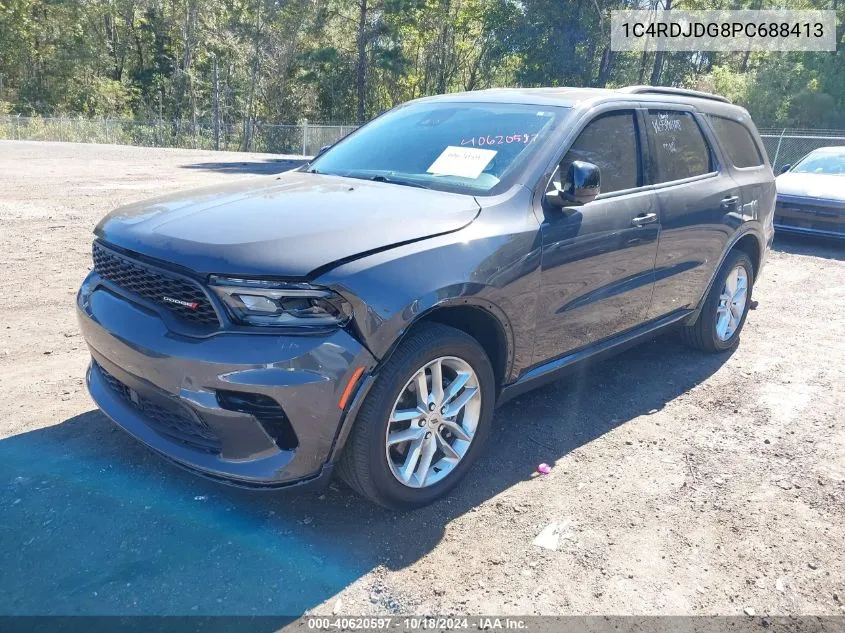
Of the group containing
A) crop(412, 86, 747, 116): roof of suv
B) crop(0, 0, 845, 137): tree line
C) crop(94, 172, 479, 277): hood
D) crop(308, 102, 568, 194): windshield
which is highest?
crop(0, 0, 845, 137): tree line

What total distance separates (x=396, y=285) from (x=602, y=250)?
5.08ft

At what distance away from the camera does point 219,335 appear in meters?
2.51

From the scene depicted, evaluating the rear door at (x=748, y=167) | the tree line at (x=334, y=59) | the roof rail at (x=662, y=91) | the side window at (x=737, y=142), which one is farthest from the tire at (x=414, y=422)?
the tree line at (x=334, y=59)

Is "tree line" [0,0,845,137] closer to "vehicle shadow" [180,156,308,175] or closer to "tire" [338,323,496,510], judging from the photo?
"vehicle shadow" [180,156,308,175]

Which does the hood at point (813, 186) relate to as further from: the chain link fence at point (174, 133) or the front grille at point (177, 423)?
the chain link fence at point (174, 133)

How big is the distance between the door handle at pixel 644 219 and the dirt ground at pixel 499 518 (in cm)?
121

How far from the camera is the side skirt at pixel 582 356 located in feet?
11.5

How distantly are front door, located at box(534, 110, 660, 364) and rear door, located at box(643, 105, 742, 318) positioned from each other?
155 mm

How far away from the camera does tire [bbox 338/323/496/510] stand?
8.85ft

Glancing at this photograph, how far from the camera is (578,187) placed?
10.9 ft

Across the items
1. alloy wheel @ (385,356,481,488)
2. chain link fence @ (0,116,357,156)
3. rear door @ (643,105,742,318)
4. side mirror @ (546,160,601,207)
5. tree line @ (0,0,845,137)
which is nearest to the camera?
alloy wheel @ (385,356,481,488)

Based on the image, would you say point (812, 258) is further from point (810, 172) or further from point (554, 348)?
point (554, 348)

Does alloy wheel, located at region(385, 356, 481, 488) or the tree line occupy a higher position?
the tree line

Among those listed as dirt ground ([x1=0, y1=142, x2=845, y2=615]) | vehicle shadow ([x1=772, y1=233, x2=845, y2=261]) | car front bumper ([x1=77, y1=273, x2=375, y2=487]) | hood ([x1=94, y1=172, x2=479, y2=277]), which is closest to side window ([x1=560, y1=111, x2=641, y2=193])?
hood ([x1=94, y1=172, x2=479, y2=277])
